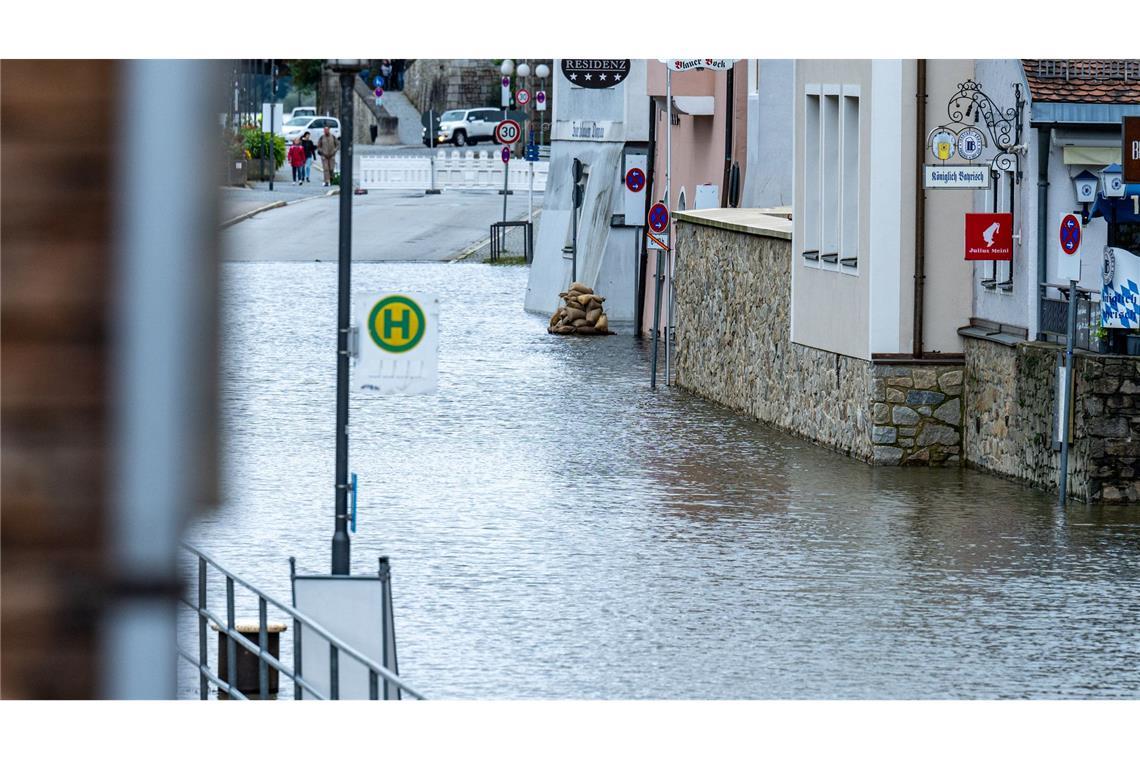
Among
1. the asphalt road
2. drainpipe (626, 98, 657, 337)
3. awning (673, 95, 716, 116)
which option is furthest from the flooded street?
the asphalt road

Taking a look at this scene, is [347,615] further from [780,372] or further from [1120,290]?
[780,372]

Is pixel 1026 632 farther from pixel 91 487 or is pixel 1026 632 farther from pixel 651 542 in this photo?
pixel 91 487

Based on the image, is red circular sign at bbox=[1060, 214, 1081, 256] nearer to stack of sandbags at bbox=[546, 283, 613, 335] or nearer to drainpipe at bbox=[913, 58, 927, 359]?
Result: drainpipe at bbox=[913, 58, 927, 359]

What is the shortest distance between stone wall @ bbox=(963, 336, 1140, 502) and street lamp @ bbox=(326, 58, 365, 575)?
27.4 feet

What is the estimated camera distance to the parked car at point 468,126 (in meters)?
74.8

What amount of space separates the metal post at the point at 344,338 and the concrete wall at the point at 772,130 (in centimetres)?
2021

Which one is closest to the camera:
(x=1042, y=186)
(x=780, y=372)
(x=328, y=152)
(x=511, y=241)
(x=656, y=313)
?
(x=1042, y=186)

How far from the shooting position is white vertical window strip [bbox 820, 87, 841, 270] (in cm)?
2007

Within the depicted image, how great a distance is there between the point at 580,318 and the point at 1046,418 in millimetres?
16431

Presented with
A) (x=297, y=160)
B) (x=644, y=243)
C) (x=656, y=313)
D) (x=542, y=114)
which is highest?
(x=542, y=114)

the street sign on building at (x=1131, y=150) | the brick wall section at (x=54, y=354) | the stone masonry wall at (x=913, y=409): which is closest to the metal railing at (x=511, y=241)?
the stone masonry wall at (x=913, y=409)

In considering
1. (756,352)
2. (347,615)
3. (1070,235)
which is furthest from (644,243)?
(347,615)

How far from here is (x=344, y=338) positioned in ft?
27.8

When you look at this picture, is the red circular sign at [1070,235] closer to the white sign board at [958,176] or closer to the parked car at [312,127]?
the white sign board at [958,176]
